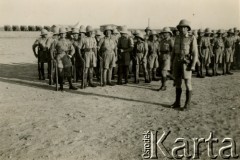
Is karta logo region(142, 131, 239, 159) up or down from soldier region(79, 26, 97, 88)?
down

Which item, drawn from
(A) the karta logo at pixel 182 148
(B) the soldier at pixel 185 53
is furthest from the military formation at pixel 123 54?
(A) the karta logo at pixel 182 148

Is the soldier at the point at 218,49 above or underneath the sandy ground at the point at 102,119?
above

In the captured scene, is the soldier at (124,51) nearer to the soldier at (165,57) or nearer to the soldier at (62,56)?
the soldier at (165,57)

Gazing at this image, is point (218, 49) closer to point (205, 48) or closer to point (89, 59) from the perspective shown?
point (205, 48)

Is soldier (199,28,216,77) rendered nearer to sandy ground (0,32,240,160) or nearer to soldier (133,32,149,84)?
sandy ground (0,32,240,160)

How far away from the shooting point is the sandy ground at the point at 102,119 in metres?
6.02

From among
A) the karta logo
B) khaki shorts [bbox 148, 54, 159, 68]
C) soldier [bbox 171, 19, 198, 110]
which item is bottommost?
the karta logo

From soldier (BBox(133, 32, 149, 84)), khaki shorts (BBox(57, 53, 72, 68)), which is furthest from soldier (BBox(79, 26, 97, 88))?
soldier (BBox(133, 32, 149, 84))

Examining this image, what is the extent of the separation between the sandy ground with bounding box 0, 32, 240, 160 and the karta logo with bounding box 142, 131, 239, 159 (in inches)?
3.9

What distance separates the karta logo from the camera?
18.6 feet

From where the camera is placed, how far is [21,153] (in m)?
5.84

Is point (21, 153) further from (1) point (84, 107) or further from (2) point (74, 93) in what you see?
(2) point (74, 93)

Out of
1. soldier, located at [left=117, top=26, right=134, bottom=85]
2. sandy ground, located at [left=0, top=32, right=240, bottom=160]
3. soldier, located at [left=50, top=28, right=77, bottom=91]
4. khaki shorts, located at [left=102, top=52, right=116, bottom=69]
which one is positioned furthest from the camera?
soldier, located at [left=117, top=26, right=134, bottom=85]

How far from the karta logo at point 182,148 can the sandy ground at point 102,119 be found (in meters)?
0.10
